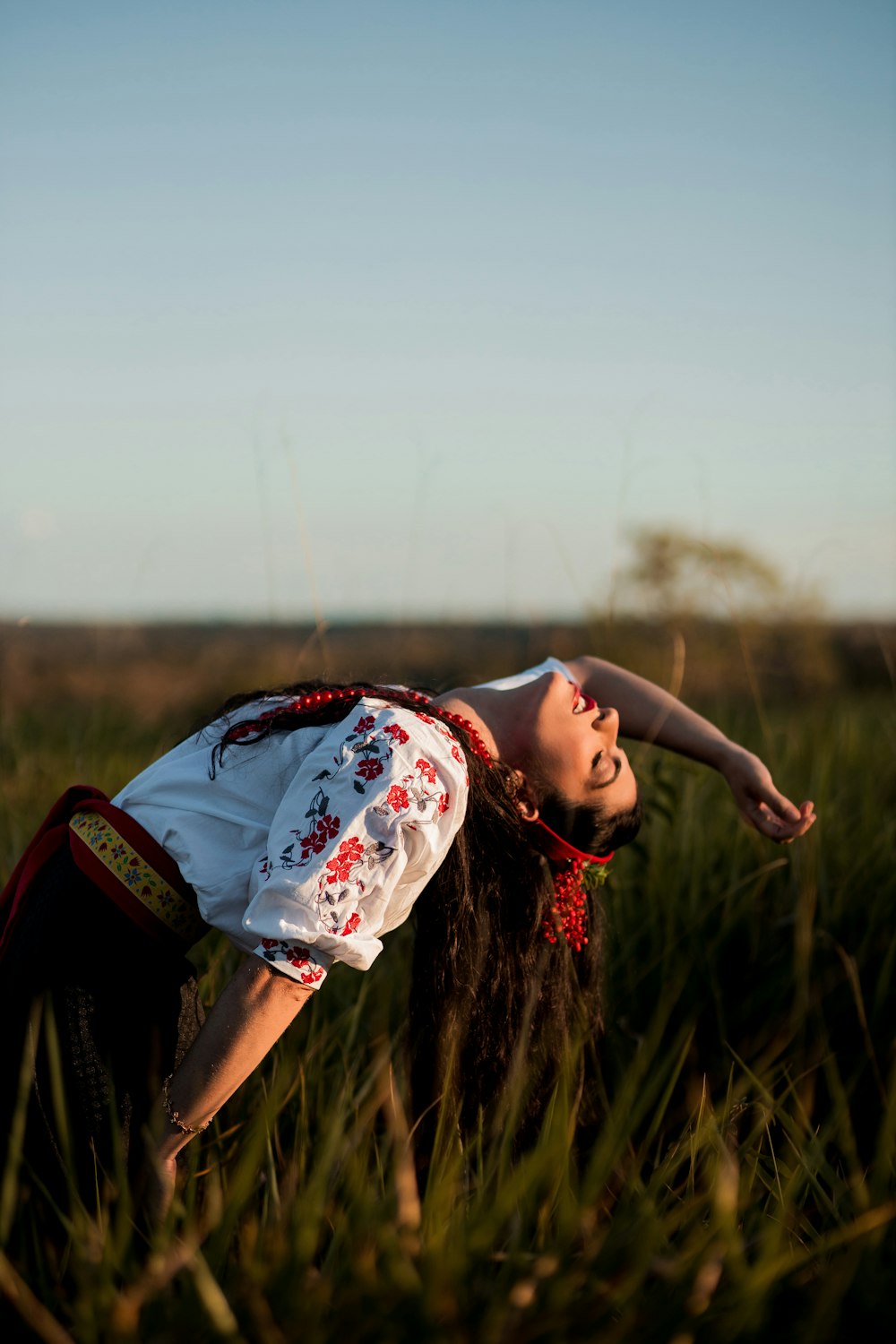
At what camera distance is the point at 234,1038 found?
4.87 ft

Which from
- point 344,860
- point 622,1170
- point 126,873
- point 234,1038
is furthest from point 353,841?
point 622,1170

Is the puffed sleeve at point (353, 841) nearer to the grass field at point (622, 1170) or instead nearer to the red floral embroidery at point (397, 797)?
the red floral embroidery at point (397, 797)

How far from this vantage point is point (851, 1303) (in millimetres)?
1140

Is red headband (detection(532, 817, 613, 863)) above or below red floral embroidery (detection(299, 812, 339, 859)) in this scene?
below

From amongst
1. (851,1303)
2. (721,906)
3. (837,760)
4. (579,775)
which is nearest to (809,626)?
(837,760)

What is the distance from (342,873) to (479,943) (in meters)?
0.48

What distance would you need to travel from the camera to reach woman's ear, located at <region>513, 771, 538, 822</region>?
6.27 feet

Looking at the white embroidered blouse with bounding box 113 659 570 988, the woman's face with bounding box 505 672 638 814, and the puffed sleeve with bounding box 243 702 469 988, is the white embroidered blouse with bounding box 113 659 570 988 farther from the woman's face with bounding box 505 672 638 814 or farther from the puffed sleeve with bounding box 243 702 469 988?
the woman's face with bounding box 505 672 638 814

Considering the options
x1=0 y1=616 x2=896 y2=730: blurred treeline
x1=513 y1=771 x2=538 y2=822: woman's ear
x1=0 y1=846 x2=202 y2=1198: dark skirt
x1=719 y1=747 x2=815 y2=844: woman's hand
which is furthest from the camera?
x1=0 y1=616 x2=896 y2=730: blurred treeline

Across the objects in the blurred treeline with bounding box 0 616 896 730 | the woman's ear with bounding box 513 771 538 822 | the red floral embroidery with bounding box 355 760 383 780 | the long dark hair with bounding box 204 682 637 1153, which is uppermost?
the red floral embroidery with bounding box 355 760 383 780

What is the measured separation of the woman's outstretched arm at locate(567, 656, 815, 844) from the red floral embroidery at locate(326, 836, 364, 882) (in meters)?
0.88

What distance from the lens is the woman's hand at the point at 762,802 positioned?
2.03 m

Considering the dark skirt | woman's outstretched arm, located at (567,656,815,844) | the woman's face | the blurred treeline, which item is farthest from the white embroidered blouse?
woman's outstretched arm, located at (567,656,815,844)

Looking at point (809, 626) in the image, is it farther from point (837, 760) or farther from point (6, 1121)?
point (6, 1121)
